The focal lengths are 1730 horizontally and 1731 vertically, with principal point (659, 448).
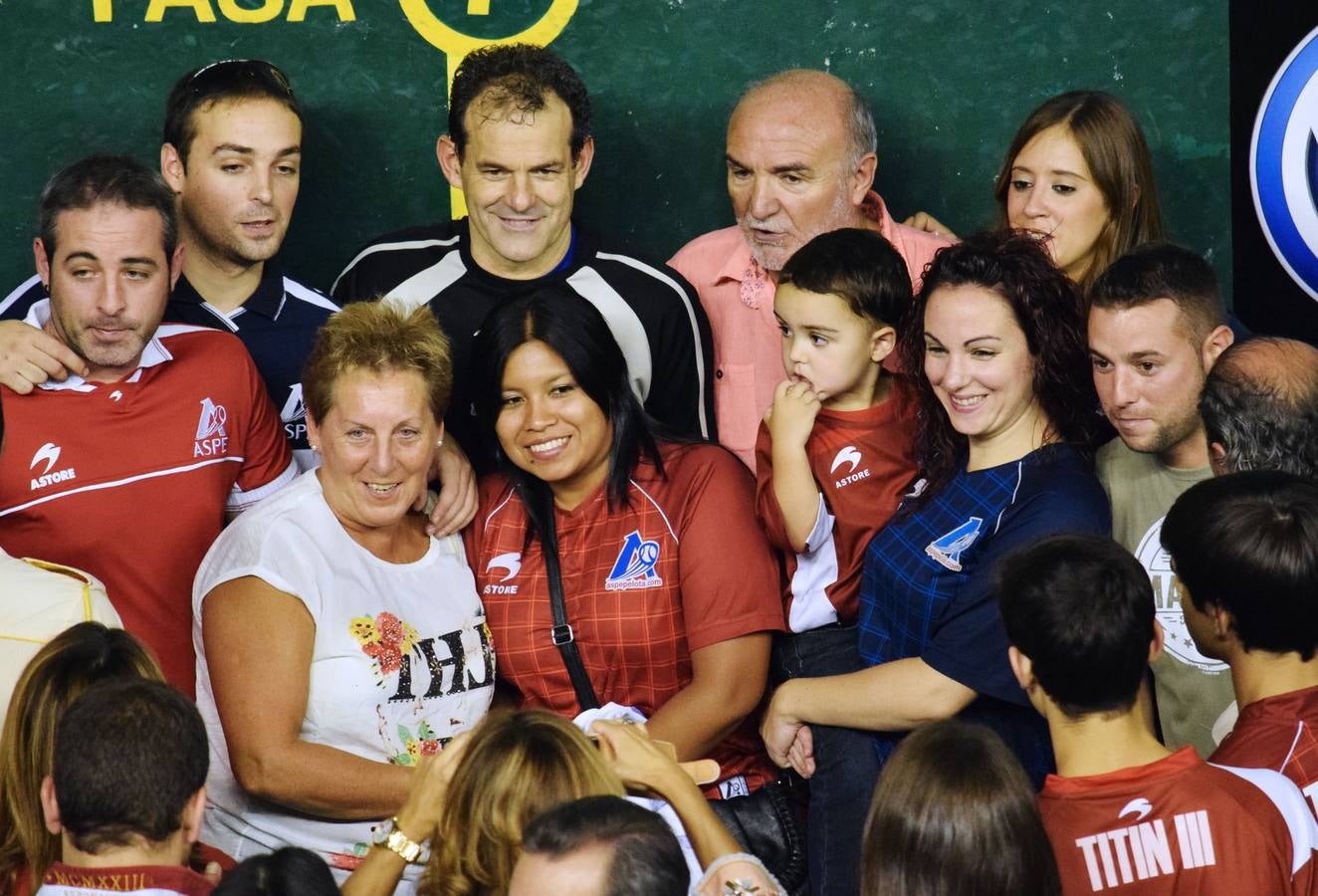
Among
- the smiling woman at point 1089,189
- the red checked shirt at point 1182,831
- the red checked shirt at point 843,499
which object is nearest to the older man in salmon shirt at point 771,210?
the smiling woman at point 1089,189

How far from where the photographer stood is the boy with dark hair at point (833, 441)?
12.3 feet

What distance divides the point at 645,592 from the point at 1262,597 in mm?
1334

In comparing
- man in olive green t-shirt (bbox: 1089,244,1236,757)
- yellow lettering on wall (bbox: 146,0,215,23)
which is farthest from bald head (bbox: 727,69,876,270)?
yellow lettering on wall (bbox: 146,0,215,23)

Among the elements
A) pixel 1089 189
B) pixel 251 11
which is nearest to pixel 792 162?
pixel 1089 189

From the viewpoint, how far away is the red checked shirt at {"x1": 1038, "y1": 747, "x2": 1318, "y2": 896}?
8.38 feet

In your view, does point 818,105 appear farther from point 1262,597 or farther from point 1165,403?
point 1262,597

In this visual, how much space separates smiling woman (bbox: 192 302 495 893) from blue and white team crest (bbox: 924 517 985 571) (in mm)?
957

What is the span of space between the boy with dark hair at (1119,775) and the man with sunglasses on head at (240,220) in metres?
2.27

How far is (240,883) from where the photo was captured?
232 cm

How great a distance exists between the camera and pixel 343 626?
343cm

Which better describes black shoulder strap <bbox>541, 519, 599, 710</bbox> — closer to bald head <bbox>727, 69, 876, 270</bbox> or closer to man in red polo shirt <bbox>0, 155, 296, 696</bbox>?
man in red polo shirt <bbox>0, 155, 296, 696</bbox>

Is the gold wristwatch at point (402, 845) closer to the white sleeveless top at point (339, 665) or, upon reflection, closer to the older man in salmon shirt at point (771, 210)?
the white sleeveless top at point (339, 665)

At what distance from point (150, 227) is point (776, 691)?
1.74 meters

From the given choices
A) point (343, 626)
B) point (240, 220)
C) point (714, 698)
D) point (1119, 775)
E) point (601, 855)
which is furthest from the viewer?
point (240, 220)
